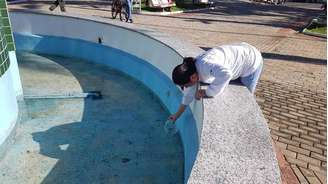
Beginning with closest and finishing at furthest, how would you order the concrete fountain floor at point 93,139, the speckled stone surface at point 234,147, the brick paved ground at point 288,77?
the speckled stone surface at point 234,147 → the concrete fountain floor at point 93,139 → the brick paved ground at point 288,77

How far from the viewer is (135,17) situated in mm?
17828

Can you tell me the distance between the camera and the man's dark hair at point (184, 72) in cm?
367

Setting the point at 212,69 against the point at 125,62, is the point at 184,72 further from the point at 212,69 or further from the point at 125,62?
the point at 125,62

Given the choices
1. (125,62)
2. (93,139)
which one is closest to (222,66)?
(93,139)

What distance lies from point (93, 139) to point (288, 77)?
16.5 feet

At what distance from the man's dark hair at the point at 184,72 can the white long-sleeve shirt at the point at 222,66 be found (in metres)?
0.08

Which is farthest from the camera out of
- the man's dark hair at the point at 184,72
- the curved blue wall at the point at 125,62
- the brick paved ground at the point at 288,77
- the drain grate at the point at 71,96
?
the drain grate at the point at 71,96

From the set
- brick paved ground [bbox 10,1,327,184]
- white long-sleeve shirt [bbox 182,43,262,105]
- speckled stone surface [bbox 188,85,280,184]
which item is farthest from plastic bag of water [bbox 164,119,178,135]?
brick paved ground [bbox 10,1,327,184]

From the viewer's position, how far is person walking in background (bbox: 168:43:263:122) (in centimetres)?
374

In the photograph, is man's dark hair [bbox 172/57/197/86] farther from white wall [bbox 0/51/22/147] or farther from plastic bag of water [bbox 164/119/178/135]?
white wall [bbox 0/51/22/147]

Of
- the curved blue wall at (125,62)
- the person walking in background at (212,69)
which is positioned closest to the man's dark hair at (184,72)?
the person walking in background at (212,69)

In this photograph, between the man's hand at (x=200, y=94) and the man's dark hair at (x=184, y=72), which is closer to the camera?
the man's dark hair at (x=184, y=72)

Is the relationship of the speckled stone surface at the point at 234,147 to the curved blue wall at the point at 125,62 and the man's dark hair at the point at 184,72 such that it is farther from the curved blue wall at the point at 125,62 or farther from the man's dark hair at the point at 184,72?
the curved blue wall at the point at 125,62

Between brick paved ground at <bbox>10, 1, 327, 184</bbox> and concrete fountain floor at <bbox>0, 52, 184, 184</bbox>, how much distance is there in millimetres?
1678
